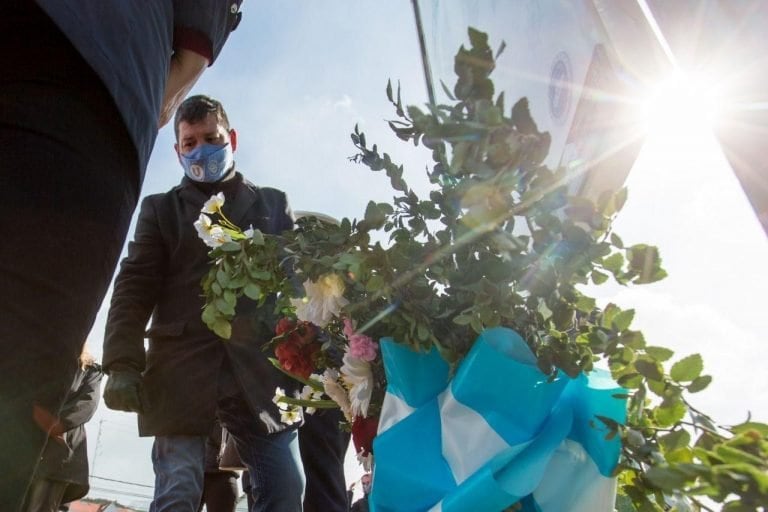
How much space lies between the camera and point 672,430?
0.89 metres

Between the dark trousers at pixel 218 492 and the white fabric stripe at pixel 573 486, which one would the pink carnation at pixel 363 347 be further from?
the dark trousers at pixel 218 492

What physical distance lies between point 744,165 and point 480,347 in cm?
48

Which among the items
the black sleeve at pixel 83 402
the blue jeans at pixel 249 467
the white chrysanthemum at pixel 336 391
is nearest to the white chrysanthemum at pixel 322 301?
the white chrysanthemum at pixel 336 391

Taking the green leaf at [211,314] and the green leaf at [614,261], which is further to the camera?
the green leaf at [211,314]

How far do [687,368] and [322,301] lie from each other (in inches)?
23.6

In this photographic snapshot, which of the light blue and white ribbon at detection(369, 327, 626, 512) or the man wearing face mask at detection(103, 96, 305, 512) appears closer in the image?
the light blue and white ribbon at detection(369, 327, 626, 512)

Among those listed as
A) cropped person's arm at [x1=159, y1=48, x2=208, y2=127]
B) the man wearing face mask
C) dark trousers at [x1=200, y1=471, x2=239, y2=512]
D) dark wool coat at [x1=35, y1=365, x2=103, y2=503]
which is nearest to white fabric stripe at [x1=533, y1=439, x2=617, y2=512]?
cropped person's arm at [x1=159, y1=48, x2=208, y2=127]

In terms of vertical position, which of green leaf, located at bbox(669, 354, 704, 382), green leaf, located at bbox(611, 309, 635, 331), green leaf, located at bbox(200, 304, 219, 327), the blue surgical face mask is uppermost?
the blue surgical face mask

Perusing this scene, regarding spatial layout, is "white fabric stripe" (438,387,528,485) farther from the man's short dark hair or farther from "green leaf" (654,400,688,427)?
the man's short dark hair

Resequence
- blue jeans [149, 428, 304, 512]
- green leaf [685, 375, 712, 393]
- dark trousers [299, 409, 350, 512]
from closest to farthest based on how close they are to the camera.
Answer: green leaf [685, 375, 712, 393], blue jeans [149, 428, 304, 512], dark trousers [299, 409, 350, 512]

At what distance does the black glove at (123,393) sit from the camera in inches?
94.3

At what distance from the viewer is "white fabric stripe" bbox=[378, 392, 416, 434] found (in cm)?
104

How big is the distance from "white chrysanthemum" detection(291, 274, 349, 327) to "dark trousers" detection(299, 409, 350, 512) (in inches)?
69.3

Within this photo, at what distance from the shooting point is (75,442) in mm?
3805
